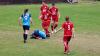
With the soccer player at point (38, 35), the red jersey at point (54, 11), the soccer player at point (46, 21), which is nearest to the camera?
the soccer player at point (38, 35)

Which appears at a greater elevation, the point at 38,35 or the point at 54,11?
the point at 54,11

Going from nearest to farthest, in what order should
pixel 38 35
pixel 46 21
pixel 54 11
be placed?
pixel 38 35
pixel 46 21
pixel 54 11

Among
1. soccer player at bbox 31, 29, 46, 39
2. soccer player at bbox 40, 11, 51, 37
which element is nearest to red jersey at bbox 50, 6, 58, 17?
soccer player at bbox 40, 11, 51, 37

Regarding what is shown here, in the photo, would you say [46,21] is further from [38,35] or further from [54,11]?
[54,11]

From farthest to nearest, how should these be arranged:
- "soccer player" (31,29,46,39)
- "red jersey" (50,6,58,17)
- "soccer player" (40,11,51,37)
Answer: "red jersey" (50,6,58,17) < "soccer player" (40,11,51,37) < "soccer player" (31,29,46,39)

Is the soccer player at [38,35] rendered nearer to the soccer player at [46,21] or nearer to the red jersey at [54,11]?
the soccer player at [46,21]

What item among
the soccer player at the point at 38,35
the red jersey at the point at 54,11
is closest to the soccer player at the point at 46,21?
the soccer player at the point at 38,35

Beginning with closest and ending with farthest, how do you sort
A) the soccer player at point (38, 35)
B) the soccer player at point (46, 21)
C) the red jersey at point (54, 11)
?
the soccer player at point (38, 35) < the soccer player at point (46, 21) < the red jersey at point (54, 11)

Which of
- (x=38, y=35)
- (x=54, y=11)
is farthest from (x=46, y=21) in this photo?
(x=54, y=11)

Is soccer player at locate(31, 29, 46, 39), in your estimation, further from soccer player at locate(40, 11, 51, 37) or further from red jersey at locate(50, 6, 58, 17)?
red jersey at locate(50, 6, 58, 17)

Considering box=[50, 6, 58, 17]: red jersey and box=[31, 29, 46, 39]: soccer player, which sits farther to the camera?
box=[50, 6, 58, 17]: red jersey

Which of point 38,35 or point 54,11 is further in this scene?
point 54,11

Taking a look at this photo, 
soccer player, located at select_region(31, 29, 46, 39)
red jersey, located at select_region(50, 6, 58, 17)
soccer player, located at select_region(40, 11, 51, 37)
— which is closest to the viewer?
soccer player, located at select_region(31, 29, 46, 39)

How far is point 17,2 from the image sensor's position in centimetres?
7044
